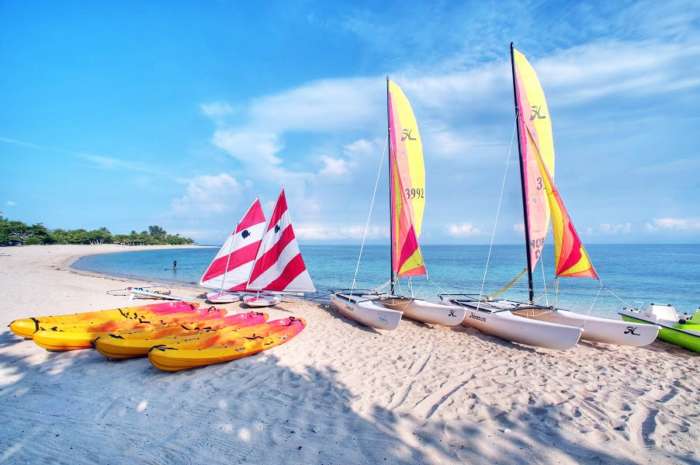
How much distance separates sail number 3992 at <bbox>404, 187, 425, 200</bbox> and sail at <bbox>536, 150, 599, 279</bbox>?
3946mm

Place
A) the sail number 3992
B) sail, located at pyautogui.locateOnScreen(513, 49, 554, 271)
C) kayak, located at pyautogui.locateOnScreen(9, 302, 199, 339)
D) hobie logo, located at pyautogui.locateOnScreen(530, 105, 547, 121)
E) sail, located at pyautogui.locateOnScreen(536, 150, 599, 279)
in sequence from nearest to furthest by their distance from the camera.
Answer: kayak, located at pyautogui.locateOnScreen(9, 302, 199, 339) → sail, located at pyautogui.locateOnScreen(536, 150, 599, 279) → sail, located at pyautogui.locateOnScreen(513, 49, 554, 271) → hobie logo, located at pyautogui.locateOnScreen(530, 105, 547, 121) → the sail number 3992

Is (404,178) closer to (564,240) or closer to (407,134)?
(407,134)

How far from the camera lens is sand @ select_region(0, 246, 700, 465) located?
4.11 meters

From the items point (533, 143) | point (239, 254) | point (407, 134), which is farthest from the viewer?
point (239, 254)

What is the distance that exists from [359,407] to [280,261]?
798cm

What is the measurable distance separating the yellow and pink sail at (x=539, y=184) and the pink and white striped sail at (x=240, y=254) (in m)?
10.4

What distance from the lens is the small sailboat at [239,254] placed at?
13641mm

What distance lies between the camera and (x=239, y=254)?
45.0 feet

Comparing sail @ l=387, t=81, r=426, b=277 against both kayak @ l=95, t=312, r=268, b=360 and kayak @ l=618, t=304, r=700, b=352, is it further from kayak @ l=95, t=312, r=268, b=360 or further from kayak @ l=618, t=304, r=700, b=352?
kayak @ l=618, t=304, r=700, b=352

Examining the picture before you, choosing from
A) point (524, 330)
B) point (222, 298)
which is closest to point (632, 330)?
point (524, 330)

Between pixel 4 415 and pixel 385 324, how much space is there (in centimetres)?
815

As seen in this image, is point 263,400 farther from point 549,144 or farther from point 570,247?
point 549,144

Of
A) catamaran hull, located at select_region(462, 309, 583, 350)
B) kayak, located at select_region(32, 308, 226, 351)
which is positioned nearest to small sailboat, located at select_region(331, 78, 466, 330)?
catamaran hull, located at select_region(462, 309, 583, 350)

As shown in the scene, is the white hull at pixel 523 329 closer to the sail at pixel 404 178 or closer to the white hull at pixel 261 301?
the sail at pixel 404 178
